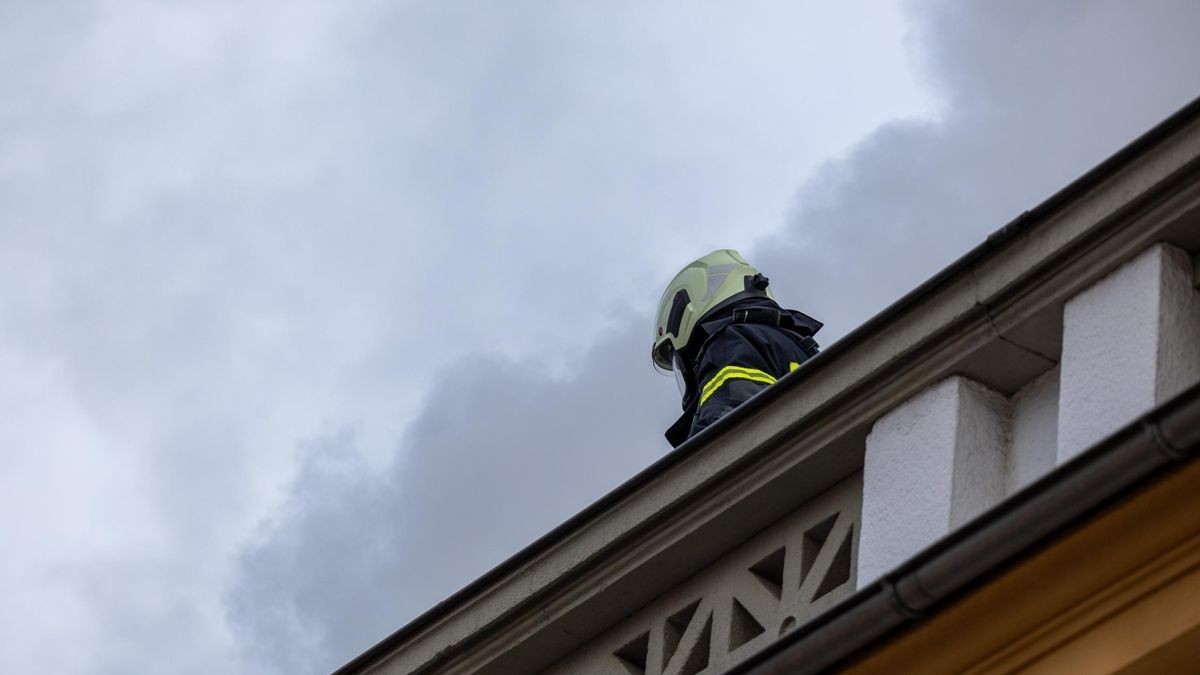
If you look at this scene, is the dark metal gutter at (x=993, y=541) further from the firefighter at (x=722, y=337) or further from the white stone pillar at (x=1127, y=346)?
the firefighter at (x=722, y=337)

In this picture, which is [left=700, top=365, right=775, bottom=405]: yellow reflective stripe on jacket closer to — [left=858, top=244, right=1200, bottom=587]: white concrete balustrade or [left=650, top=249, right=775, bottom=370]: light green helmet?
[left=650, top=249, right=775, bottom=370]: light green helmet

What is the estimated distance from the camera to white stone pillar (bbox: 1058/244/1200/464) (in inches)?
302

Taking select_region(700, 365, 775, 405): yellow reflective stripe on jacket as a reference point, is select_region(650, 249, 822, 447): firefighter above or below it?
above

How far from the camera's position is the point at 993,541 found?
7.13m

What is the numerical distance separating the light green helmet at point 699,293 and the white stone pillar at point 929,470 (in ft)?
19.6

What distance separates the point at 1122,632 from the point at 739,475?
7.42ft

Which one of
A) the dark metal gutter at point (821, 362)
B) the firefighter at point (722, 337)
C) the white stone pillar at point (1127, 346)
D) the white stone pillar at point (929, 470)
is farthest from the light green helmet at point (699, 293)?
the white stone pillar at point (1127, 346)

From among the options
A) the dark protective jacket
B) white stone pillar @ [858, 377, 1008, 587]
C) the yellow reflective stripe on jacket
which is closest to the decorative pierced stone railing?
white stone pillar @ [858, 377, 1008, 587]

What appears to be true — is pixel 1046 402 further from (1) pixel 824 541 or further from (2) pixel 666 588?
(2) pixel 666 588

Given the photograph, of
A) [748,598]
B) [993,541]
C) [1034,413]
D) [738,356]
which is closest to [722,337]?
[738,356]

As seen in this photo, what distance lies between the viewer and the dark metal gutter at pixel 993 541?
6.79 meters

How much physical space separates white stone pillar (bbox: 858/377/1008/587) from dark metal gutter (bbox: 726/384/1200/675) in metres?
0.69

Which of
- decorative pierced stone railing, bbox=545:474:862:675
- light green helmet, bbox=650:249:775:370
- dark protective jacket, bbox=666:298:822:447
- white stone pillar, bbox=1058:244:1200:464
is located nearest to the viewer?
white stone pillar, bbox=1058:244:1200:464

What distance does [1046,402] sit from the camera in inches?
328
